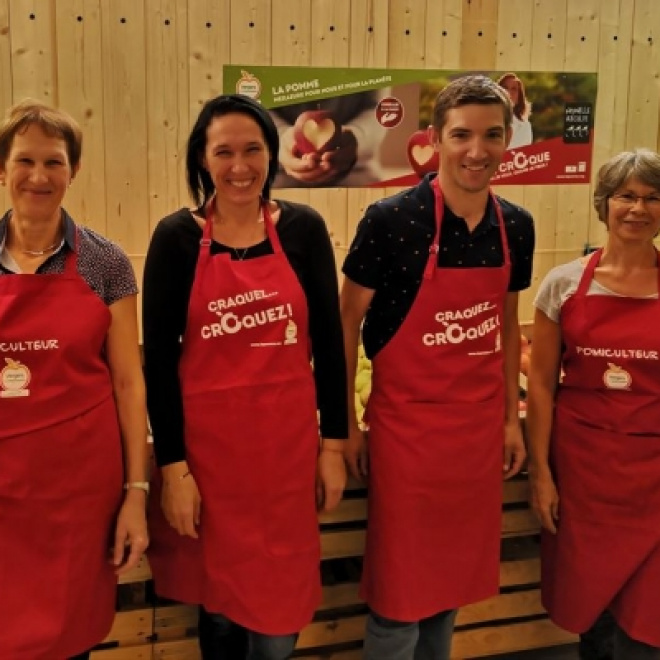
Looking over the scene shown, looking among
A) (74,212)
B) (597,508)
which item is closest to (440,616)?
(597,508)

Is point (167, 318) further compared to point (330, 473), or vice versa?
point (330, 473)

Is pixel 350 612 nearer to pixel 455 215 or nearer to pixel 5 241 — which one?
pixel 455 215

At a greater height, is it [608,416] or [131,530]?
[608,416]

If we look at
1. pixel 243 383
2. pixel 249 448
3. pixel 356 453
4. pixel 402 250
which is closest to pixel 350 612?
pixel 356 453

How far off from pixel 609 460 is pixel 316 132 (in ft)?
7.33

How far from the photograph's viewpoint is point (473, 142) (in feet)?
6.39

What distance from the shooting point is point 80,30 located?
354 centimetres

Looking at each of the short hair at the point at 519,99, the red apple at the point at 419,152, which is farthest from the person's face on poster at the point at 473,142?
the short hair at the point at 519,99

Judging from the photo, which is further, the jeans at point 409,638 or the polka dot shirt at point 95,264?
the jeans at point 409,638

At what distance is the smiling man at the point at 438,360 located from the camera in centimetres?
201

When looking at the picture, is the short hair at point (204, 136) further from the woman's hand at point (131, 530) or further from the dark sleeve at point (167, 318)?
the woman's hand at point (131, 530)

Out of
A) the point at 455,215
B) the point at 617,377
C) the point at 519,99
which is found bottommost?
the point at 617,377

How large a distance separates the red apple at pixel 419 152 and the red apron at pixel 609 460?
1.94 meters

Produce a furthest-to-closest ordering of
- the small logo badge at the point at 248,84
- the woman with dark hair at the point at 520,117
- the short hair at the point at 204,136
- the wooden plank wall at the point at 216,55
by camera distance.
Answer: the woman with dark hair at the point at 520,117, the small logo badge at the point at 248,84, the wooden plank wall at the point at 216,55, the short hair at the point at 204,136
